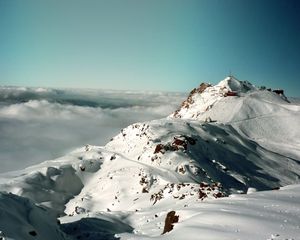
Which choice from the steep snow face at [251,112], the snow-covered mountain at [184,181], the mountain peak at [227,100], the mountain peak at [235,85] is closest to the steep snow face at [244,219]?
the snow-covered mountain at [184,181]

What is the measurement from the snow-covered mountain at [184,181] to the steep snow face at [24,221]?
203mm

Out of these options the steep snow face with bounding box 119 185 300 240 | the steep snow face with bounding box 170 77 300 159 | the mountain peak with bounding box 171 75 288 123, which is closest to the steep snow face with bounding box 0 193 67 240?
the steep snow face with bounding box 119 185 300 240

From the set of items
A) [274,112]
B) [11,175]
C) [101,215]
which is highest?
[274,112]

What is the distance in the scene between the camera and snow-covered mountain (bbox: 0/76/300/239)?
2700 cm

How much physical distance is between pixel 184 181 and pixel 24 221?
38805mm

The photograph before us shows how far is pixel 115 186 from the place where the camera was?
7369 cm

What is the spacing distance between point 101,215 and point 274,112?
285 ft

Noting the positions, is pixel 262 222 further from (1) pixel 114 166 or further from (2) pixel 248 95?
(2) pixel 248 95

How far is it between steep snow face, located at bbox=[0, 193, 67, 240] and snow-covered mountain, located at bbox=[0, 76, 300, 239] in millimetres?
203

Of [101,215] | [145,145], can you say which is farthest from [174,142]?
[101,215]

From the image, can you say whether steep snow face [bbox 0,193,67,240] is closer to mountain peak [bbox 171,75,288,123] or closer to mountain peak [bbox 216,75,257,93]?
mountain peak [bbox 171,75,288,123]

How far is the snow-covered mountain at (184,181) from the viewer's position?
88.6ft

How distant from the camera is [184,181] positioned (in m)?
66.5

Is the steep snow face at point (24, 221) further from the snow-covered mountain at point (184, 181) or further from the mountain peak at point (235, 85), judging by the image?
the mountain peak at point (235, 85)
